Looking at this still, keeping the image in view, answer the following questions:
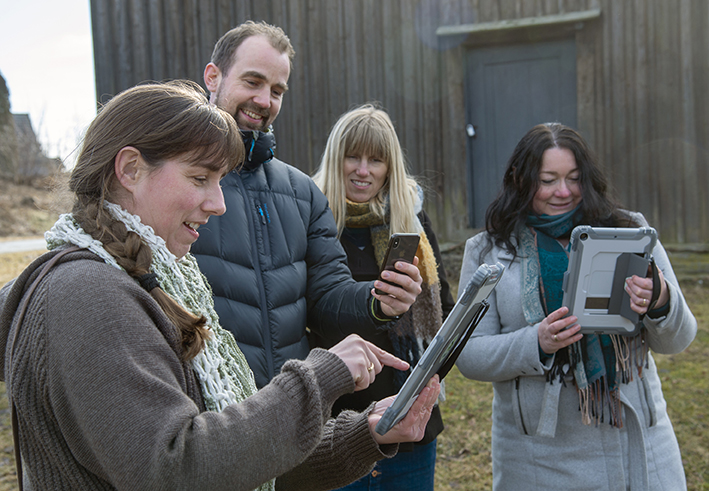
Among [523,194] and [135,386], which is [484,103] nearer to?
[523,194]

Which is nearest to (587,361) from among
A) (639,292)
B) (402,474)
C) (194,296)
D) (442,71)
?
(639,292)

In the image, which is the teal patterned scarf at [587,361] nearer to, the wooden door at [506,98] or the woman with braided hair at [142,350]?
the woman with braided hair at [142,350]

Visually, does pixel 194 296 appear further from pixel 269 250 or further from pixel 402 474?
pixel 402 474

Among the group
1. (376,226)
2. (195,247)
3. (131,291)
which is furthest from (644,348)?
(131,291)

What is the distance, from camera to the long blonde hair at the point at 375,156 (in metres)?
2.81

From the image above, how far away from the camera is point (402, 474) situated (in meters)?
2.41

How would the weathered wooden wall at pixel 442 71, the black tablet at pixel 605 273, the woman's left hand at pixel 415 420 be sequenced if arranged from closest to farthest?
the woman's left hand at pixel 415 420
the black tablet at pixel 605 273
the weathered wooden wall at pixel 442 71

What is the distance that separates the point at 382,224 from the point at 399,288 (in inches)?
40.9

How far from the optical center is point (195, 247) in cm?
189

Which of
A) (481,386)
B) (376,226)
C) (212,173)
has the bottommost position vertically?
(481,386)

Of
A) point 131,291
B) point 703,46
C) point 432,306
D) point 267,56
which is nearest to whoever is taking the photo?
point 131,291

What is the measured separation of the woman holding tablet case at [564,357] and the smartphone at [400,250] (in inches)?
27.2

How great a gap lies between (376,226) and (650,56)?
5.18 m

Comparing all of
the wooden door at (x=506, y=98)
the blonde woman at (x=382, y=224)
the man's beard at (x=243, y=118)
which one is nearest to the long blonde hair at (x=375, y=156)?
the blonde woman at (x=382, y=224)
